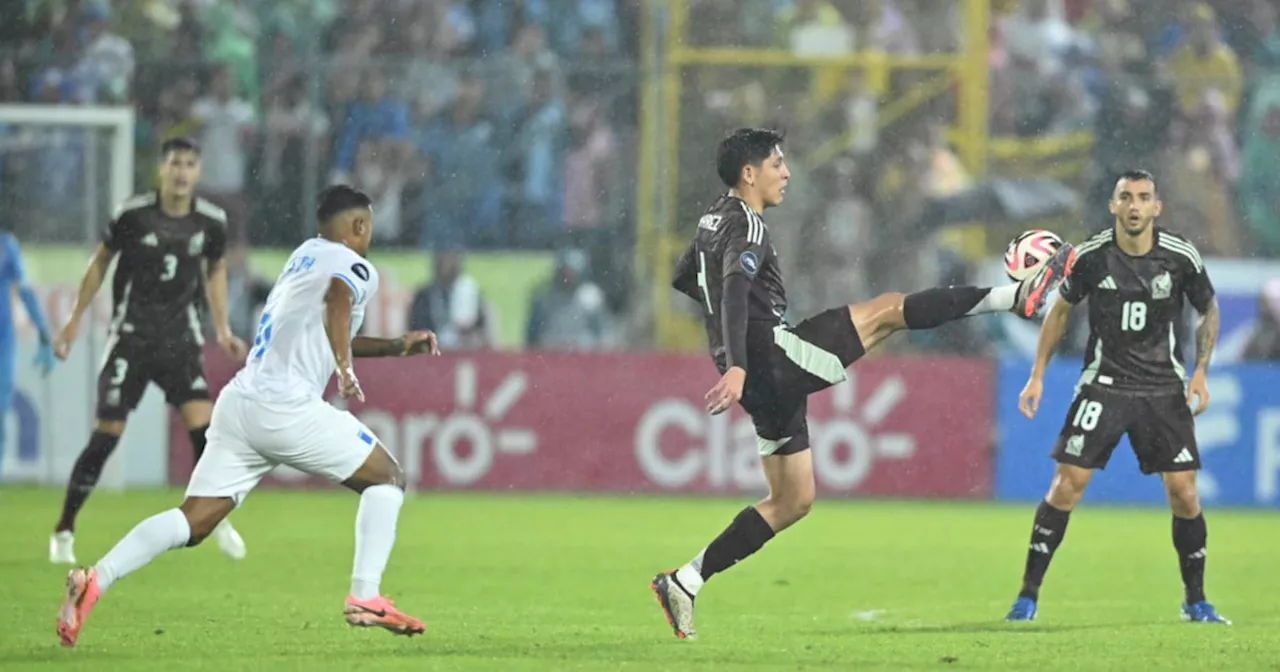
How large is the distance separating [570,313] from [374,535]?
9997mm

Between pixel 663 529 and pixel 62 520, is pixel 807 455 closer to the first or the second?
pixel 62 520

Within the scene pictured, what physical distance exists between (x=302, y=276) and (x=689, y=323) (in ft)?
33.6

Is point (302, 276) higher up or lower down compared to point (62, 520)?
higher up

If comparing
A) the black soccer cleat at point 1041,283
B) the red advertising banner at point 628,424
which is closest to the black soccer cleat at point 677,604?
the black soccer cleat at point 1041,283

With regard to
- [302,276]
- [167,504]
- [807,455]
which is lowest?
[167,504]

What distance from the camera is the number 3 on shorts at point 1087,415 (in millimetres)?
9477

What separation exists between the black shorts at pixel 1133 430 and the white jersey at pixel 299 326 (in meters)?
3.40

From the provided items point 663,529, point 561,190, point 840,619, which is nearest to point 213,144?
point 561,190

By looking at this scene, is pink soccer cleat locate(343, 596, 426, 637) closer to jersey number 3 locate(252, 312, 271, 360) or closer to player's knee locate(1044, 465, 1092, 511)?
jersey number 3 locate(252, 312, 271, 360)

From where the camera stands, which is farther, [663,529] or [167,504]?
[167,504]

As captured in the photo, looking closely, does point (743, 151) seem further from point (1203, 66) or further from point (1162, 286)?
point (1203, 66)

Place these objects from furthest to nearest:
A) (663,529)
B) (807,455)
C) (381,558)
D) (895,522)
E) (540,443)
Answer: (540,443) → (895,522) → (663,529) → (807,455) → (381,558)

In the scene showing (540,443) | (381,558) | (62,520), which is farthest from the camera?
(540,443)

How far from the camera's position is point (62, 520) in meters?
11.6
